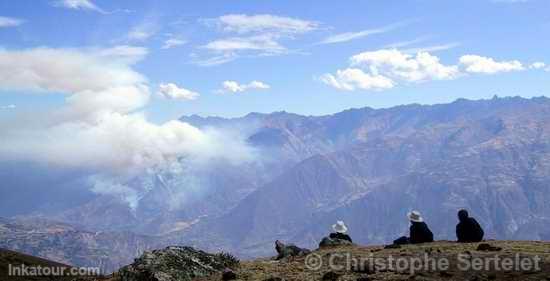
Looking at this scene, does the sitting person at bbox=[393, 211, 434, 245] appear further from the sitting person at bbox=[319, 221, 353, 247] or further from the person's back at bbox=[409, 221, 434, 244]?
the sitting person at bbox=[319, 221, 353, 247]

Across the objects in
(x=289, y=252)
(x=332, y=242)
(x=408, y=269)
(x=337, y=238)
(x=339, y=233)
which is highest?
(x=339, y=233)

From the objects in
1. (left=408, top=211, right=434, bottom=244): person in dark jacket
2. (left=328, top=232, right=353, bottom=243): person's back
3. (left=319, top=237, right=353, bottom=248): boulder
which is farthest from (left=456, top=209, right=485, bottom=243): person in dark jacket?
(left=328, top=232, right=353, bottom=243): person's back

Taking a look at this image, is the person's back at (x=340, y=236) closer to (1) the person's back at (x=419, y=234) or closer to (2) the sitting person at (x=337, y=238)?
(2) the sitting person at (x=337, y=238)

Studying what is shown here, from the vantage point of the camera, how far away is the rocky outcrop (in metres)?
33.8

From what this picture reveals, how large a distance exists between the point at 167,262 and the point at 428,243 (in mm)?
20966

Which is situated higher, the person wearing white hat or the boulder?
the person wearing white hat

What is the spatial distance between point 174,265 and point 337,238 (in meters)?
18.6

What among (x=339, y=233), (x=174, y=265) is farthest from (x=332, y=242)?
(x=174, y=265)

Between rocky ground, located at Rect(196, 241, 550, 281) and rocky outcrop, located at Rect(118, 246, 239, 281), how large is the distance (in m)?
1.46

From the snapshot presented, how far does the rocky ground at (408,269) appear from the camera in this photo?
99.6 ft

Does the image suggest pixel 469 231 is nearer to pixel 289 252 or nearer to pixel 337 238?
pixel 337 238

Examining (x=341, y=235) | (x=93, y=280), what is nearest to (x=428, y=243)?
(x=341, y=235)

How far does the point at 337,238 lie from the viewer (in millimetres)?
49656

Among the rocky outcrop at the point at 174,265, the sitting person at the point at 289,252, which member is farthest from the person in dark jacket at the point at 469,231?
the rocky outcrop at the point at 174,265
